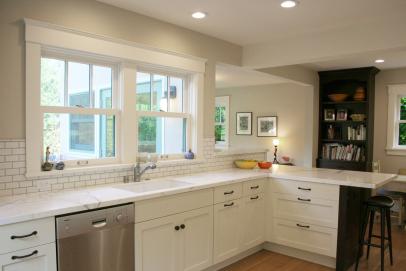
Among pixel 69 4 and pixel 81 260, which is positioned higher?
pixel 69 4

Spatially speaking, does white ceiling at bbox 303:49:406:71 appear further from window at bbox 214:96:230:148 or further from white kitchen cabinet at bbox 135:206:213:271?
white kitchen cabinet at bbox 135:206:213:271

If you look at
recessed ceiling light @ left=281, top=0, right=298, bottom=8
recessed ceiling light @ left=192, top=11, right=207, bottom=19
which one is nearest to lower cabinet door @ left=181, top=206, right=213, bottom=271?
recessed ceiling light @ left=192, top=11, right=207, bottom=19

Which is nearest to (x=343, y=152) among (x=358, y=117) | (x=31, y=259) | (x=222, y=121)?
(x=358, y=117)

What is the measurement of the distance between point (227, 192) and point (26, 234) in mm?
1813

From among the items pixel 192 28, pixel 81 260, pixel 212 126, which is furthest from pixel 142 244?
pixel 192 28

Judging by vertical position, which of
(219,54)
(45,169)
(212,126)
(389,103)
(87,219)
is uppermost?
(219,54)

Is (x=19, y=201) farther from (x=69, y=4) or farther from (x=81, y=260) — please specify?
(x=69, y=4)

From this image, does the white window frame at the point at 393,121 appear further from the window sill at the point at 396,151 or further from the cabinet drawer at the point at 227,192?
the cabinet drawer at the point at 227,192

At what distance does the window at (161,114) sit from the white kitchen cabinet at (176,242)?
88 cm

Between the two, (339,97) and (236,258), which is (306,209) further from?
(339,97)

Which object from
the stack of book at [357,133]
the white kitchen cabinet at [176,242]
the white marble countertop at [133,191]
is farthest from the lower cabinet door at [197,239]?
the stack of book at [357,133]

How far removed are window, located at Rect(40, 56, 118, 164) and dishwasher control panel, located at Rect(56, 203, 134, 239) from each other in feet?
2.38

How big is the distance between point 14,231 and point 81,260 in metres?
0.48

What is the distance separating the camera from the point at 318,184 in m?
3.31
